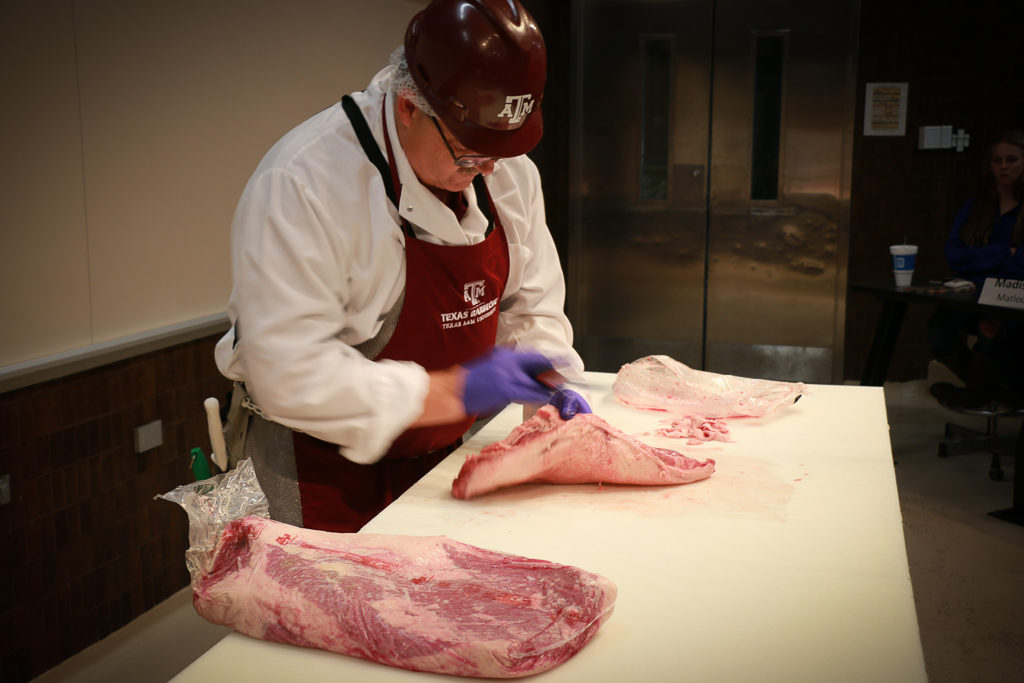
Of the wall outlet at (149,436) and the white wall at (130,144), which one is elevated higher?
the white wall at (130,144)

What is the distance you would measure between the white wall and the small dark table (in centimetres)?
293

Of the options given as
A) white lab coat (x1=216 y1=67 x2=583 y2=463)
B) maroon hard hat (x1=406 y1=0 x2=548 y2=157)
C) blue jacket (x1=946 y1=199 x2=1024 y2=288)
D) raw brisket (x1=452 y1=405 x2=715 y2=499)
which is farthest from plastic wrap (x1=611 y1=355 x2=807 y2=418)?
blue jacket (x1=946 y1=199 x2=1024 y2=288)

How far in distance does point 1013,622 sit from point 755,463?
1.92 metres

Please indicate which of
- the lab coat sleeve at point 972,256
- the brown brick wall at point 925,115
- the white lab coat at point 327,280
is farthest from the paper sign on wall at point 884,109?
the white lab coat at point 327,280

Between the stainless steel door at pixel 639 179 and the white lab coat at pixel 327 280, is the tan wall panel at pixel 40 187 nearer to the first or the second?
the white lab coat at pixel 327 280

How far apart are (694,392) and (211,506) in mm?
1235

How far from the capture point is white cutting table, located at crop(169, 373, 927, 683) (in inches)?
47.8

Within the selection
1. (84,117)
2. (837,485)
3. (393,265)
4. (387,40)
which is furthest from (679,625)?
(387,40)

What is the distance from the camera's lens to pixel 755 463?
6.30 ft

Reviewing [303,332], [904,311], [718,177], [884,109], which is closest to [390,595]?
[303,332]

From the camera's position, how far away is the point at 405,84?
1.72 meters

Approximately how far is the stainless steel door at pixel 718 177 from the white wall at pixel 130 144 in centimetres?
255

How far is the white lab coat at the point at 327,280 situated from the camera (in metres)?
1.66

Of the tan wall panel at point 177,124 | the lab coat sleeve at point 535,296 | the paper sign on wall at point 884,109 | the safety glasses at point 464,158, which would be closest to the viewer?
the safety glasses at point 464,158
